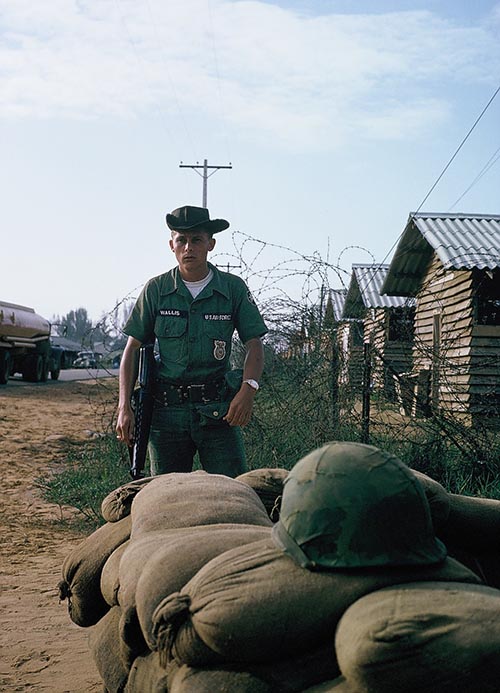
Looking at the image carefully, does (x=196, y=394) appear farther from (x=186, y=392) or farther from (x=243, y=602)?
(x=243, y=602)

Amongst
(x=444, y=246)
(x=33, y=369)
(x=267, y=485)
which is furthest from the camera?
(x=33, y=369)

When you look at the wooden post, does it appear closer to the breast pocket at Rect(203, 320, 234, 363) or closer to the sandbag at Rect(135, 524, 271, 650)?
the breast pocket at Rect(203, 320, 234, 363)

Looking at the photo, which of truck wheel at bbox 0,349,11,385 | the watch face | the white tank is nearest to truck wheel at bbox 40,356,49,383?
the white tank

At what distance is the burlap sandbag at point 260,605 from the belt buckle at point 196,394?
2234 millimetres

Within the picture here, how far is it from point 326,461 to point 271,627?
14.3 inches

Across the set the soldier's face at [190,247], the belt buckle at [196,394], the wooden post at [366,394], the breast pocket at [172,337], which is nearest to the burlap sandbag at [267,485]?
the belt buckle at [196,394]

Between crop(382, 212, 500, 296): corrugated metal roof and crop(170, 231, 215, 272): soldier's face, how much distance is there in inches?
233

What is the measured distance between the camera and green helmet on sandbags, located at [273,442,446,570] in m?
1.69

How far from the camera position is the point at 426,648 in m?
1.46

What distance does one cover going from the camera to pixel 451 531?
2.48 m

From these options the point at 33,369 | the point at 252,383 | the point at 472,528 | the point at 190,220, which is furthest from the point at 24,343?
the point at 472,528

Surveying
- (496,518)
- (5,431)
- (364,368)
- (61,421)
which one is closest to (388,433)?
(364,368)

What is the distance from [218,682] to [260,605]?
8.1 inches

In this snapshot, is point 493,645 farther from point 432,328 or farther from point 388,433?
point 432,328
